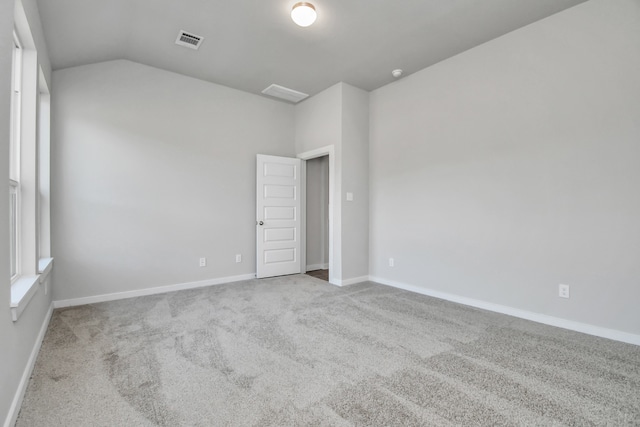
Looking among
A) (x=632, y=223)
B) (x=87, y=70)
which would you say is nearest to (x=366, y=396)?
(x=632, y=223)

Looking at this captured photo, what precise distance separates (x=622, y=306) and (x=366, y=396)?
2.36 m

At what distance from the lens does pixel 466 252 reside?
3492mm

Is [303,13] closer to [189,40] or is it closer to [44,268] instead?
[189,40]

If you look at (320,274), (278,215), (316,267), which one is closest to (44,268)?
(278,215)

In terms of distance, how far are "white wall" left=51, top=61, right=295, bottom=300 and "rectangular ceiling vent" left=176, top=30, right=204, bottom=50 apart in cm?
87

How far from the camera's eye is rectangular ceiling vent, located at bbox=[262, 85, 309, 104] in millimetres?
4473

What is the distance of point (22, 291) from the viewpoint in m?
1.97

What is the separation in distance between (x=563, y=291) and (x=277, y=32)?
145 inches

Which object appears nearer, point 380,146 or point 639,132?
point 639,132

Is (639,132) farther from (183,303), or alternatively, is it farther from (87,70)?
(87,70)

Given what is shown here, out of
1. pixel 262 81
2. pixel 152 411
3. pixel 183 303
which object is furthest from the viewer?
pixel 262 81

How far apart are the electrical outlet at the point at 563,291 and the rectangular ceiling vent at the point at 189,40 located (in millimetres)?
4284

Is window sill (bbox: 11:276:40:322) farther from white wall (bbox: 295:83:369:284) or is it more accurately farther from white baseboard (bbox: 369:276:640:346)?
white baseboard (bbox: 369:276:640:346)

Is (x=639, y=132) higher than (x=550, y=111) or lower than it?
lower
